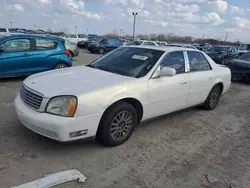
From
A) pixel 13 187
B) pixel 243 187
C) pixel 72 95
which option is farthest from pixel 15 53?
pixel 243 187

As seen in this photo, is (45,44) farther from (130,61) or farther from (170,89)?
(170,89)

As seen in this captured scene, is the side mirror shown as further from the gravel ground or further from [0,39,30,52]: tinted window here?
[0,39,30,52]: tinted window

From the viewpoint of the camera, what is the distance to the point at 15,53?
24.8 feet

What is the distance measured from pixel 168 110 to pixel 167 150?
3.10 feet

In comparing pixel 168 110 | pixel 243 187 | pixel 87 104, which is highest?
pixel 87 104

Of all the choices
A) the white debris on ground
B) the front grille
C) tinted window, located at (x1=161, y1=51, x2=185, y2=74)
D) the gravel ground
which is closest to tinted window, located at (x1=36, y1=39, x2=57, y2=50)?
the gravel ground

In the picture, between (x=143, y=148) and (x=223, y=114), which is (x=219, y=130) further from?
(x=143, y=148)

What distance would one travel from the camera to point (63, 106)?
3107mm

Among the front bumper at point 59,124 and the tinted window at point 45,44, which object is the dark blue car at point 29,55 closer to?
the tinted window at point 45,44

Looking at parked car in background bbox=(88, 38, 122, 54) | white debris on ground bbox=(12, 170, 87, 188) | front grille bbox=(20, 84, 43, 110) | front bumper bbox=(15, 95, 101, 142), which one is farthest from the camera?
parked car in background bbox=(88, 38, 122, 54)

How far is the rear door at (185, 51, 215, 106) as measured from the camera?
16.1 feet

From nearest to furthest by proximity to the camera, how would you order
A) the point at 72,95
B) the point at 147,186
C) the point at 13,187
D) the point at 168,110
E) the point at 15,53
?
the point at 13,187
the point at 147,186
the point at 72,95
the point at 168,110
the point at 15,53

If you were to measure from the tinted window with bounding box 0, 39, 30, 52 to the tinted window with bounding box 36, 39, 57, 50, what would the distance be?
33 centimetres

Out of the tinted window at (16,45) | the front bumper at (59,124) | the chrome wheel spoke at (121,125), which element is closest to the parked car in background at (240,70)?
the chrome wheel spoke at (121,125)
